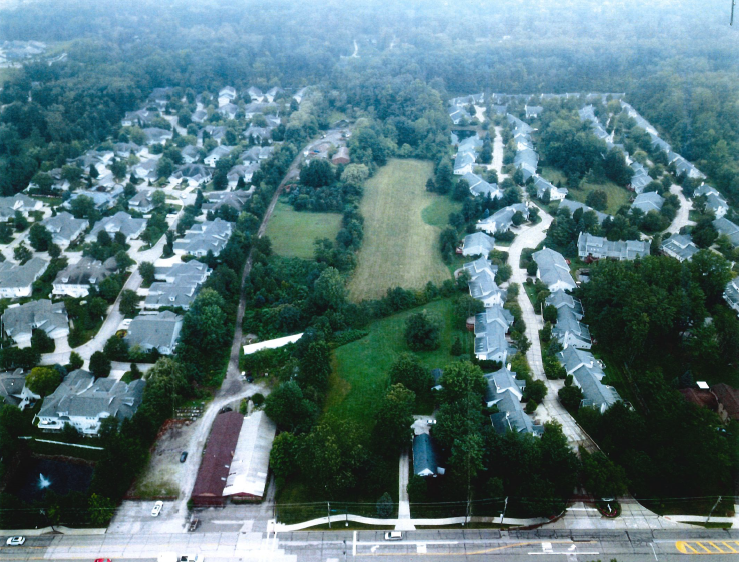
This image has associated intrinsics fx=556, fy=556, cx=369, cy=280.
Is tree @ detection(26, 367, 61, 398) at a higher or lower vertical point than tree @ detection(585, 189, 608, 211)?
higher

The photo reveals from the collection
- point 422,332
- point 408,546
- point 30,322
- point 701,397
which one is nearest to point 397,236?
point 422,332

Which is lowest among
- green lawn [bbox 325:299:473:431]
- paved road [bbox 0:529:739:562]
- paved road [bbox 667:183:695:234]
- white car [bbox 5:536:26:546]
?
paved road [bbox 667:183:695:234]

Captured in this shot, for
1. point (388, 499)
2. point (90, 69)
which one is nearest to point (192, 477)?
point (388, 499)

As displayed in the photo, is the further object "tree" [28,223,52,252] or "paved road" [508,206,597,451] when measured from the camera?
"tree" [28,223,52,252]

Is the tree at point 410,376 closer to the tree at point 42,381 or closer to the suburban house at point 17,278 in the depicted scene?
the tree at point 42,381

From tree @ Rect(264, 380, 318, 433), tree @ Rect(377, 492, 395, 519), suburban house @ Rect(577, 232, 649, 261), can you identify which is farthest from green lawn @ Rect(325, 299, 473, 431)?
suburban house @ Rect(577, 232, 649, 261)

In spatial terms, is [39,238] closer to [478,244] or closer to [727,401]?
[478,244]

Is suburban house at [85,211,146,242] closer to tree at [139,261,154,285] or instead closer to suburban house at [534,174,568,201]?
→ tree at [139,261,154,285]

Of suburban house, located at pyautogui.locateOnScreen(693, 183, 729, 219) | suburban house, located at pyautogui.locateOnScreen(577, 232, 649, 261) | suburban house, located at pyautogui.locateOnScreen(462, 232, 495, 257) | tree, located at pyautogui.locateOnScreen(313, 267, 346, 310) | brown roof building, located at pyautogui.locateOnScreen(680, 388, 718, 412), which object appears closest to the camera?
brown roof building, located at pyautogui.locateOnScreen(680, 388, 718, 412)
